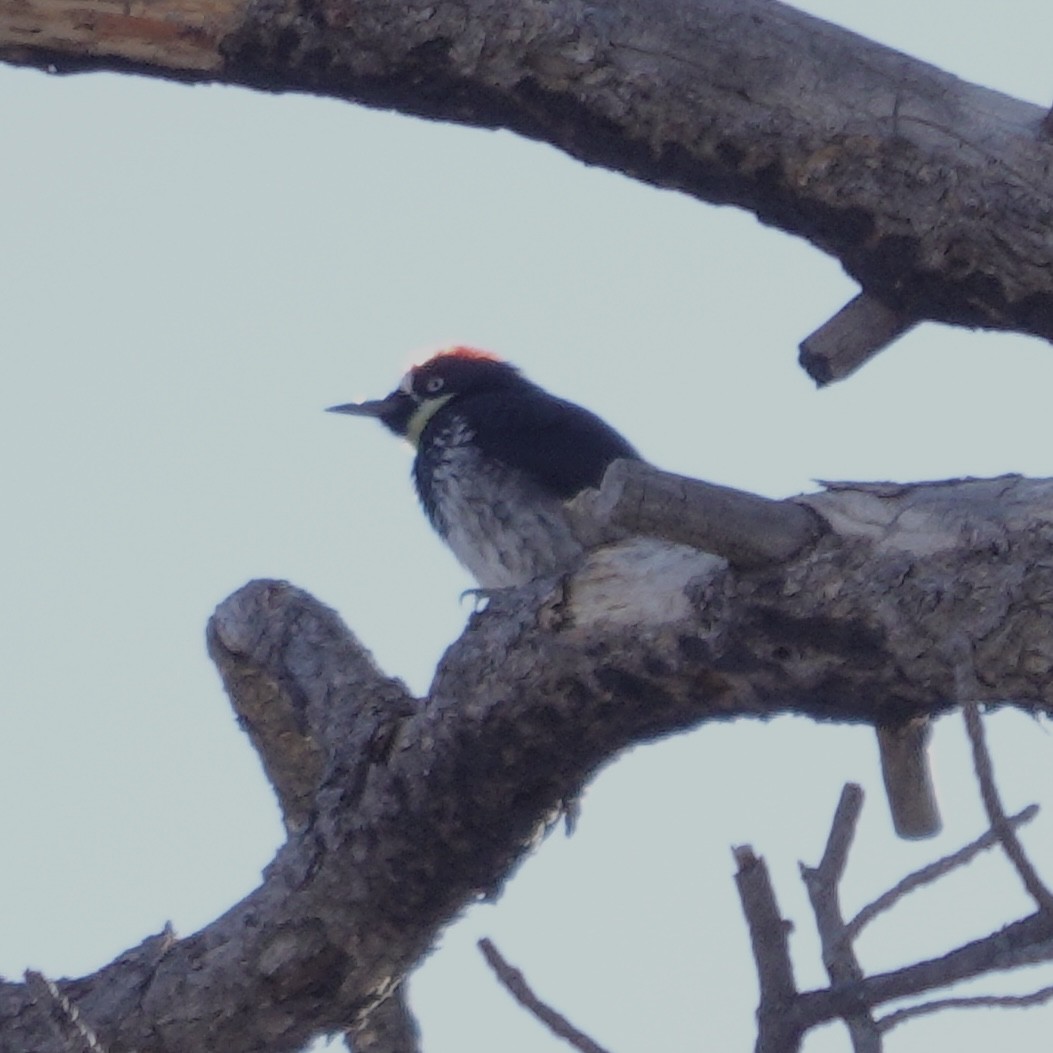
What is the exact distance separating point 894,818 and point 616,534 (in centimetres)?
65

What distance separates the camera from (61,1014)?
308 cm

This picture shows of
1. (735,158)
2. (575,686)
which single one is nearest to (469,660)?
(575,686)

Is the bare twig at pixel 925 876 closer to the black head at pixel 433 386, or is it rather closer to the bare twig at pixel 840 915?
the bare twig at pixel 840 915

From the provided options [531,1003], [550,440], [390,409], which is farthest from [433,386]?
[531,1003]

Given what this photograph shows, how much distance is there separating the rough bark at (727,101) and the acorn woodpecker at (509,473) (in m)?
1.45

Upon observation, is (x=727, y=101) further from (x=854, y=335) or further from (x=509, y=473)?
(x=509, y=473)

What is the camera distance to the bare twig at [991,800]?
7.97ft

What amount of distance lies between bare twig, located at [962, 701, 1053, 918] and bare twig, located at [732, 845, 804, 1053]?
0.30 meters

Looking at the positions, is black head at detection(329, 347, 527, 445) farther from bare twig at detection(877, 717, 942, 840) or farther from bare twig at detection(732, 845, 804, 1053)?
bare twig at detection(732, 845, 804, 1053)

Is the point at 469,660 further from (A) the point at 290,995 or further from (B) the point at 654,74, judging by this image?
(B) the point at 654,74

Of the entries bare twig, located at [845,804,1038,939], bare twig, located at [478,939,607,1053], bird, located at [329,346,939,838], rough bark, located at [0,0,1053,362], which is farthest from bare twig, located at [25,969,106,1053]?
bird, located at [329,346,939,838]

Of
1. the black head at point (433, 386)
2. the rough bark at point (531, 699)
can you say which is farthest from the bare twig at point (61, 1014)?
the black head at point (433, 386)

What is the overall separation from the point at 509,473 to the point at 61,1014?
2638mm

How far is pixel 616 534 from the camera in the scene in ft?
10.9
